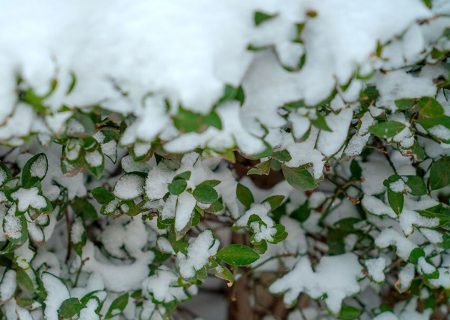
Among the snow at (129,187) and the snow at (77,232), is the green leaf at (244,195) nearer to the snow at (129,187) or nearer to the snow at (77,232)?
the snow at (129,187)

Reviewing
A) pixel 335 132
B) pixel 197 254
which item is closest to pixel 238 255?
pixel 197 254

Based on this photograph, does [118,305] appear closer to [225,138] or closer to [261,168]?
[261,168]

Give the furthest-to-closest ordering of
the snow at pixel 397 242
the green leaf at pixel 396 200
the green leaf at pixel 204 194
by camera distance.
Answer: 1. the snow at pixel 397 242
2. the green leaf at pixel 396 200
3. the green leaf at pixel 204 194

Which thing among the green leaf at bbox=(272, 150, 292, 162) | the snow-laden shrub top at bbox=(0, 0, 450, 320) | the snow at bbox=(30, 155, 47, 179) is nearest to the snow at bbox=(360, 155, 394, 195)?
the snow-laden shrub top at bbox=(0, 0, 450, 320)

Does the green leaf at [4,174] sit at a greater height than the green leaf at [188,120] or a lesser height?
lesser

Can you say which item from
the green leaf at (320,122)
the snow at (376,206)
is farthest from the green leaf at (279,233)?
the green leaf at (320,122)

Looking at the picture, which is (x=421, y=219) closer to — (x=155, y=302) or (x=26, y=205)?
(x=155, y=302)
